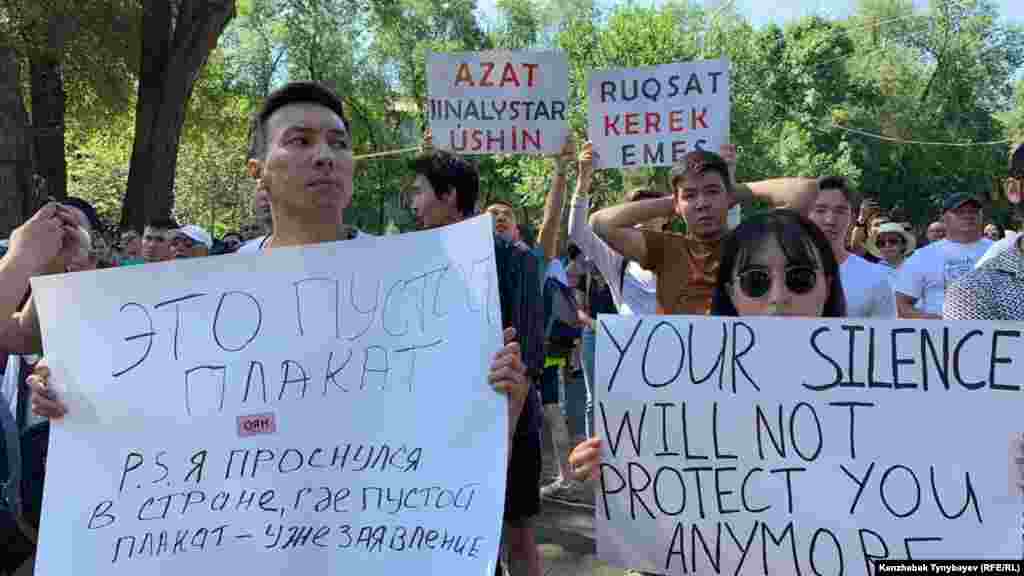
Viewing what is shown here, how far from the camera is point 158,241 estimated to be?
764 centimetres

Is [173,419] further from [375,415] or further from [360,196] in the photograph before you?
[360,196]

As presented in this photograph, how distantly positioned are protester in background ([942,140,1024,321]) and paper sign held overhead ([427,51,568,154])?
126 inches

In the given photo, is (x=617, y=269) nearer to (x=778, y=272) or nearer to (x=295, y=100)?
(x=778, y=272)

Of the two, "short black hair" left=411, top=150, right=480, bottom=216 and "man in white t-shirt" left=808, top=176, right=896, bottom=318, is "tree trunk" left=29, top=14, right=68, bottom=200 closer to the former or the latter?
"short black hair" left=411, top=150, right=480, bottom=216

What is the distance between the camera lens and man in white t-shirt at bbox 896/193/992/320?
6.31 m

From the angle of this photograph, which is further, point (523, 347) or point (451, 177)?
point (451, 177)

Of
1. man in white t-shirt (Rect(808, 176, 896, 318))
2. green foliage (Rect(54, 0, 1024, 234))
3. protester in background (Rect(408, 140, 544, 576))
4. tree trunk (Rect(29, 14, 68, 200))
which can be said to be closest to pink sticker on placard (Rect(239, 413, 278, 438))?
protester in background (Rect(408, 140, 544, 576))

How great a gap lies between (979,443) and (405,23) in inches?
1592

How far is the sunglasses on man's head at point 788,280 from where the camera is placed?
254 centimetres

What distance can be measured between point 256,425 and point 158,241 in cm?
590

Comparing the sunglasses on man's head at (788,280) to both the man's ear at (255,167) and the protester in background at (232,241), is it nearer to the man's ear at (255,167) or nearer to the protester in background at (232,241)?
the man's ear at (255,167)

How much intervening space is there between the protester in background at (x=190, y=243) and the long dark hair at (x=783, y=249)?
5.14 m

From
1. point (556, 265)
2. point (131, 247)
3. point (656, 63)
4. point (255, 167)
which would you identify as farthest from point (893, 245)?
point (656, 63)

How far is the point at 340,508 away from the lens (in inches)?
84.9
